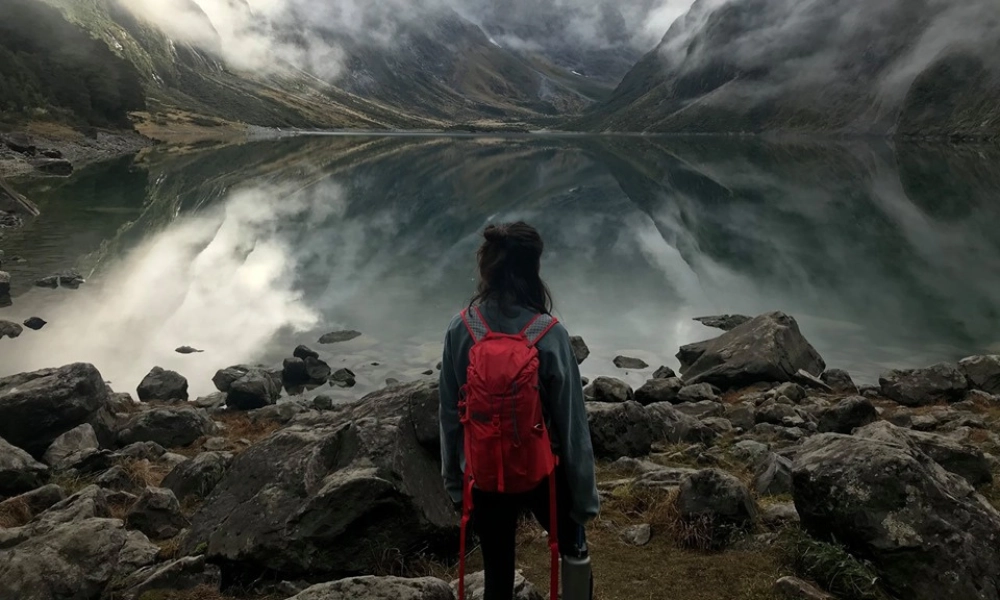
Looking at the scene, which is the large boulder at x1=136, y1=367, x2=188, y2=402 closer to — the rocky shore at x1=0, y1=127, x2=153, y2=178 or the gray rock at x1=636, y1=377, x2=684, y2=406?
the gray rock at x1=636, y1=377, x2=684, y2=406

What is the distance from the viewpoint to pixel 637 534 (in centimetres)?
980

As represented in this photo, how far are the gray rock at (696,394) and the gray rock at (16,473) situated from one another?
16365mm

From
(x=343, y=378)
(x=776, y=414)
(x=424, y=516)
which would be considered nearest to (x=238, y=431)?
(x=343, y=378)

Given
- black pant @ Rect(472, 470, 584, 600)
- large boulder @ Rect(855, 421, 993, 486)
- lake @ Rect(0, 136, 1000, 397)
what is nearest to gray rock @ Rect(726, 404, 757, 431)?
large boulder @ Rect(855, 421, 993, 486)

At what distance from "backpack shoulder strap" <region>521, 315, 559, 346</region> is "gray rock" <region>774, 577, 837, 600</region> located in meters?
4.32

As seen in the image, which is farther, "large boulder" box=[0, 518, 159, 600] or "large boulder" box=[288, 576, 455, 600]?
"large boulder" box=[0, 518, 159, 600]

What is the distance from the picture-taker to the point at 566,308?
1369 inches

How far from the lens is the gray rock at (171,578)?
8500 mm

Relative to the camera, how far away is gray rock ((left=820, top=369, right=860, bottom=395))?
73.4 ft

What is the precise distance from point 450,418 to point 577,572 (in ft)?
6.00

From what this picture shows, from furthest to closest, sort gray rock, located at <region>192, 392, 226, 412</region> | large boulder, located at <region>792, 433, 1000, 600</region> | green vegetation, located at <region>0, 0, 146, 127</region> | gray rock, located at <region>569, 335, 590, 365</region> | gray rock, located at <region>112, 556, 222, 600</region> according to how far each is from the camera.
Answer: green vegetation, located at <region>0, 0, 146, 127</region>
gray rock, located at <region>569, 335, 590, 365</region>
gray rock, located at <region>192, 392, 226, 412</region>
gray rock, located at <region>112, 556, 222, 600</region>
large boulder, located at <region>792, 433, 1000, 600</region>

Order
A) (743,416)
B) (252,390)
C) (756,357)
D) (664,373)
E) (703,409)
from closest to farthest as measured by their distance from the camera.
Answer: (743,416) → (703,409) → (252,390) → (756,357) → (664,373)

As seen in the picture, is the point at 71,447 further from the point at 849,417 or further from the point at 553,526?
the point at 849,417

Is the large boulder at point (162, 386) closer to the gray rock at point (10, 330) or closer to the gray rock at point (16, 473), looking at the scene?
the gray rock at point (10, 330)
